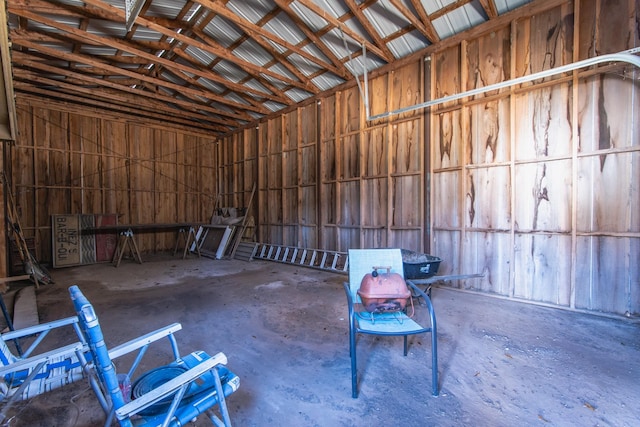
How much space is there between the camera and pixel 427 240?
15.5 ft

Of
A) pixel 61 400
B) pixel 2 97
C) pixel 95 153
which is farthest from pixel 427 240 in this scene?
pixel 95 153

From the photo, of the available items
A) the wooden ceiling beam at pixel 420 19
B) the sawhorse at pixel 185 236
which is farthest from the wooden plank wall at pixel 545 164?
the sawhorse at pixel 185 236

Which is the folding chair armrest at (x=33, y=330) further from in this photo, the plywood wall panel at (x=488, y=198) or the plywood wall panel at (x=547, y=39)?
the plywood wall panel at (x=547, y=39)

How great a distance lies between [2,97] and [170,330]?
3.42 meters

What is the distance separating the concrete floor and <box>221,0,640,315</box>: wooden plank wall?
2.05 feet

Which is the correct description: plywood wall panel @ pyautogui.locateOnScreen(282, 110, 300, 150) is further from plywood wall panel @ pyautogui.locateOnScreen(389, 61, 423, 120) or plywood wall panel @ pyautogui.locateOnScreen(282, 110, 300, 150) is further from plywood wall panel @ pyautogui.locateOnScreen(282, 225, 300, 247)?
plywood wall panel @ pyautogui.locateOnScreen(389, 61, 423, 120)

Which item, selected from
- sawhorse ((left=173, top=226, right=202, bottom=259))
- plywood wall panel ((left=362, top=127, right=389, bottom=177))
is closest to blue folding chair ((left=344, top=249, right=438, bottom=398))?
plywood wall panel ((left=362, top=127, right=389, bottom=177))

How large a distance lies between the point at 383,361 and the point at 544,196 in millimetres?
3160

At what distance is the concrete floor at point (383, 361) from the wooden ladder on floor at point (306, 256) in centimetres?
163

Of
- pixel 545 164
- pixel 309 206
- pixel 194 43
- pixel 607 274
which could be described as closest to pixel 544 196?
pixel 545 164

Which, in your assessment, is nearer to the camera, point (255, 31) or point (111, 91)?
point (255, 31)

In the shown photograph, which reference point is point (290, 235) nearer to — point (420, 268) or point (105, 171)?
point (420, 268)

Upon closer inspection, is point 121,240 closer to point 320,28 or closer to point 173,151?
point 173,151

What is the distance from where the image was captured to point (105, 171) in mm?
7551
